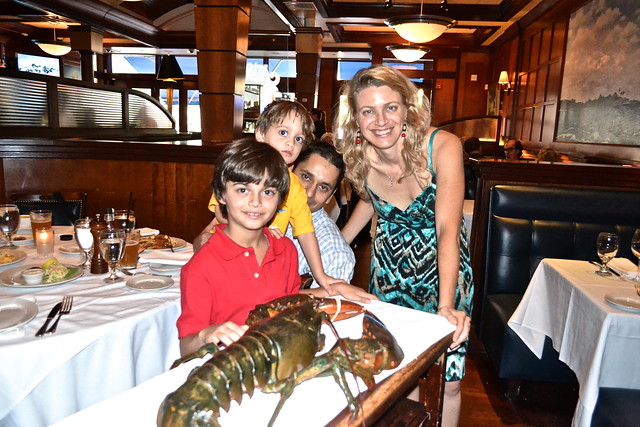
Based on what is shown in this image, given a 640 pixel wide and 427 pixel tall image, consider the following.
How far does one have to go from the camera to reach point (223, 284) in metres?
1.25

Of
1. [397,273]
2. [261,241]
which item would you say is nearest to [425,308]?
[397,273]

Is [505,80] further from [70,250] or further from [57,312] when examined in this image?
[57,312]

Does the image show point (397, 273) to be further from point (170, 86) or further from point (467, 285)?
point (170, 86)

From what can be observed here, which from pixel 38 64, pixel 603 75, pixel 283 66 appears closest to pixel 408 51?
pixel 603 75

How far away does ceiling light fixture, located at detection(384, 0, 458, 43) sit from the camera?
7320 millimetres

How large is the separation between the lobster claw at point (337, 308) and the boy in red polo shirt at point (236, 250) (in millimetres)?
291

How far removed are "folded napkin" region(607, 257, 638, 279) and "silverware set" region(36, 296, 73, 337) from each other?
265 centimetres

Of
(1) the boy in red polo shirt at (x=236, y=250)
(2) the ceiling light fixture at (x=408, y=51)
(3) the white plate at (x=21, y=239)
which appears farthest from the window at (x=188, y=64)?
(1) the boy in red polo shirt at (x=236, y=250)

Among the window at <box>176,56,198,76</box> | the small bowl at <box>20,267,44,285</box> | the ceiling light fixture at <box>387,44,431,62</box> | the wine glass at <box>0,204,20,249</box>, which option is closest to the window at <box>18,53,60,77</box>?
the window at <box>176,56,198,76</box>

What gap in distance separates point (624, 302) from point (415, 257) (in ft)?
3.26

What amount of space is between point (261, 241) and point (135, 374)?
71 centimetres

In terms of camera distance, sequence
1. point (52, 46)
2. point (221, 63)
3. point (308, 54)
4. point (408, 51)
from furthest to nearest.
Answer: point (52, 46), point (308, 54), point (408, 51), point (221, 63)

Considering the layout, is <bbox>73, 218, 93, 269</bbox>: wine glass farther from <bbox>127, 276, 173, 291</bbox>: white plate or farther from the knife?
the knife

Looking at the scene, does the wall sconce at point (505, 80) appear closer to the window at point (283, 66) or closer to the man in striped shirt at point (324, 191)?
the window at point (283, 66)
